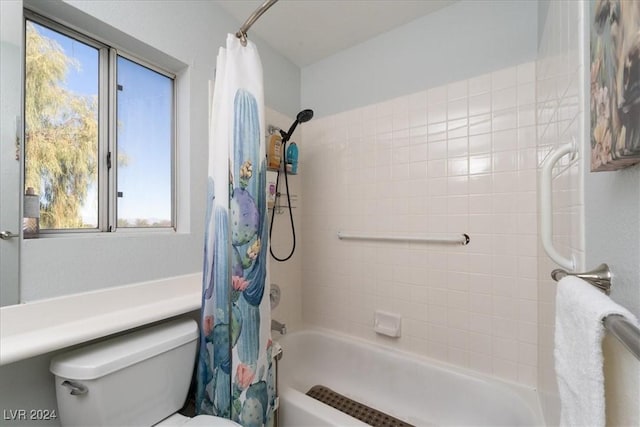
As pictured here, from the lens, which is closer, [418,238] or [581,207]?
[581,207]

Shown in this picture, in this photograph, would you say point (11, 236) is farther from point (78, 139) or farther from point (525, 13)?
point (525, 13)

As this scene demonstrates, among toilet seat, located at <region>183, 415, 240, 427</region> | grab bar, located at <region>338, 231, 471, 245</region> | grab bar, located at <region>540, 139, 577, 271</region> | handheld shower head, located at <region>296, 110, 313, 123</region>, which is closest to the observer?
grab bar, located at <region>540, 139, 577, 271</region>

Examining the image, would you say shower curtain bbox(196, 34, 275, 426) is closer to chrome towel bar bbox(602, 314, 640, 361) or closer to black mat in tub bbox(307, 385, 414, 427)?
black mat in tub bbox(307, 385, 414, 427)

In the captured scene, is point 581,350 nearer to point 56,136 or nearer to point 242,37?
point 242,37

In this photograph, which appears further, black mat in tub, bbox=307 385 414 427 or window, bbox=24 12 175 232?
black mat in tub, bbox=307 385 414 427

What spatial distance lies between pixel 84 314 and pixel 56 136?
73 centimetres

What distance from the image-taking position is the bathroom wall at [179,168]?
990mm

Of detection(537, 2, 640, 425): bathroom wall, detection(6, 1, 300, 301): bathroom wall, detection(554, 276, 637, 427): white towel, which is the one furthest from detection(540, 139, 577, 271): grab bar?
detection(6, 1, 300, 301): bathroom wall

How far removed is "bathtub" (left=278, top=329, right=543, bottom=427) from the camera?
1.22 meters

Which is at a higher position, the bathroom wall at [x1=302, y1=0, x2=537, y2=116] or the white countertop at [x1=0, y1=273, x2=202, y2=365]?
the bathroom wall at [x1=302, y1=0, x2=537, y2=116]

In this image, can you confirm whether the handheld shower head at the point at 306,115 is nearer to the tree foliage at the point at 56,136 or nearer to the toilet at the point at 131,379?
the tree foliage at the point at 56,136

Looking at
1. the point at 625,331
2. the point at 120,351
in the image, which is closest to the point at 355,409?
the point at 120,351

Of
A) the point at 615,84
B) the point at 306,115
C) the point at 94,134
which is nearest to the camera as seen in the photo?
the point at 615,84

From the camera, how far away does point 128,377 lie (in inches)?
36.0
